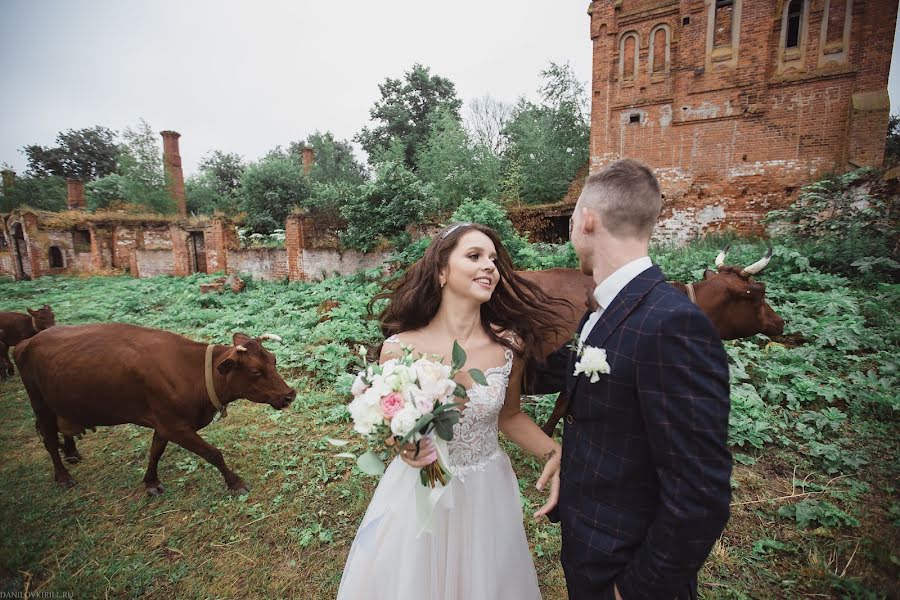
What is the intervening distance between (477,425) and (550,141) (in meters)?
20.6

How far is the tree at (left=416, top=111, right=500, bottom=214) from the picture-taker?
17.4 metres

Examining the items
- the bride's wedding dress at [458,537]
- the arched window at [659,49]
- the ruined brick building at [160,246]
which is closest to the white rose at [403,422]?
the bride's wedding dress at [458,537]

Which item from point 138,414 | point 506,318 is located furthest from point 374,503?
point 138,414

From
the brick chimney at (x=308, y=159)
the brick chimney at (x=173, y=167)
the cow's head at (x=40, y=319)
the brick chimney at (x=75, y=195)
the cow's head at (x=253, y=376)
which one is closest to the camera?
the cow's head at (x=253, y=376)

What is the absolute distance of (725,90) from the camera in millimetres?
12945

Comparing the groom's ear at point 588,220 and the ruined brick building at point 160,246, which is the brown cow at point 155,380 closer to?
the groom's ear at point 588,220

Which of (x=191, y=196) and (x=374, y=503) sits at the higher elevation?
(x=191, y=196)

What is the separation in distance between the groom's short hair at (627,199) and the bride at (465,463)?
827 millimetres

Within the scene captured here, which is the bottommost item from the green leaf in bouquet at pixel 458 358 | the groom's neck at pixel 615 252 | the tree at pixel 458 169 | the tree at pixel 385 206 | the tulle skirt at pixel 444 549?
the tulle skirt at pixel 444 549

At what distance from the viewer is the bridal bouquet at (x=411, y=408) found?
150 centimetres

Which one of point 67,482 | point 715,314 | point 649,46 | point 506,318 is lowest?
point 67,482

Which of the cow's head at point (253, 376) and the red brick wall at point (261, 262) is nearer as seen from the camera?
the cow's head at point (253, 376)

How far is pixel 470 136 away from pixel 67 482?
19130mm

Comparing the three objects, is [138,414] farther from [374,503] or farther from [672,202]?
[672,202]
